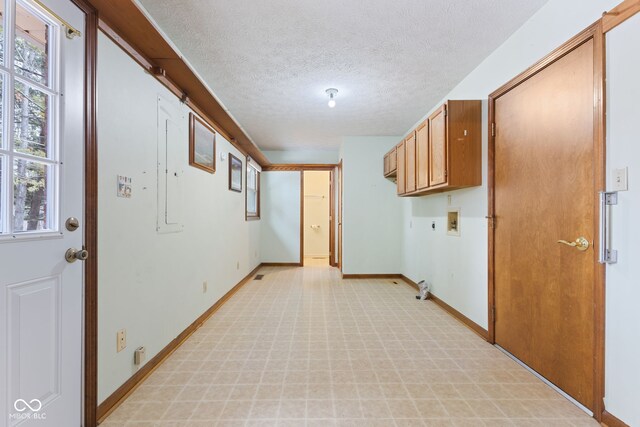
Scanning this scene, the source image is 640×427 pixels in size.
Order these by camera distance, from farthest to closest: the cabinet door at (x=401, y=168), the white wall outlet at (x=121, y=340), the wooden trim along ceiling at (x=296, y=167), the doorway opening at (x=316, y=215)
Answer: the doorway opening at (x=316, y=215), the wooden trim along ceiling at (x=296, y=167), the cabinet door at (x=401, y=168), the white wall outlet at (x=121, y=340)

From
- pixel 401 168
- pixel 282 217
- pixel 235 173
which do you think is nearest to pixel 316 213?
pixel 282 217

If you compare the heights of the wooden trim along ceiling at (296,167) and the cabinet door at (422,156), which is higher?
the wooden trim along ceiling at (296,167)

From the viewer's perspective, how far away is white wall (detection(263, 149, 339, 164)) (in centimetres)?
652

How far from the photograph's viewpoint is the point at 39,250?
126 cm

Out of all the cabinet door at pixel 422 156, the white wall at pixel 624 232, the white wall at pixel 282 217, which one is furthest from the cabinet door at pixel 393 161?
the white wall at pixel 624 232

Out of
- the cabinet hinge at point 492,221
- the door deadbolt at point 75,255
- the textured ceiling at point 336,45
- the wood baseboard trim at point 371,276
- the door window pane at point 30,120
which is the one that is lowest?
the wood baseboard trim at point 371,276

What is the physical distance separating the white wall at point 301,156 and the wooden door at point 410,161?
2818 mm

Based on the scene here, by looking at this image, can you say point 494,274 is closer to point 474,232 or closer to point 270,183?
point 474,232

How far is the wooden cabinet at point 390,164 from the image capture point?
456cm

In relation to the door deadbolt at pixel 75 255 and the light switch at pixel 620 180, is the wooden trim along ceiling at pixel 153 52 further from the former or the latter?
the light switch at pixel 620 180

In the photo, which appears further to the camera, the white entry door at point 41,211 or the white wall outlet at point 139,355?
the white wall outlet at point 139,355

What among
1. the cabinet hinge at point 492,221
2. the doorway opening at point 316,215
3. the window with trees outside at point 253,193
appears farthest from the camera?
the doorway opening at point 316,215

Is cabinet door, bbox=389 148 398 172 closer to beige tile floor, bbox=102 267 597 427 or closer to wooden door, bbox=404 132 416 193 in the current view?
wooden door, bbox=404 132 416 193
